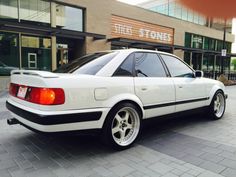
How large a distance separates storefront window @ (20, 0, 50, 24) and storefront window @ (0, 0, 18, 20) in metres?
0.33

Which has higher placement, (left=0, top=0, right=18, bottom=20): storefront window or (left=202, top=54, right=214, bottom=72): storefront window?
(left=0, top=0, right=18, bottom=20): storefront window

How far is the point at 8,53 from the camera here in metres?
10.8

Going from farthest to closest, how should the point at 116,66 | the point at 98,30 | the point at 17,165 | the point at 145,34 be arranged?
the point at 145,34
the point at 98,30
the point at 116,66
the point at 17,165

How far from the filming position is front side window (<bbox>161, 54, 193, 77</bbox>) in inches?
163

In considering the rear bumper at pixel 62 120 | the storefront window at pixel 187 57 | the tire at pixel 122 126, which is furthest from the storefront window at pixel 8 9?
the storefront window at pixel 187 57

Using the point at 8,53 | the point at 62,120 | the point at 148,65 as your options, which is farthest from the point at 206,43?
the point at 62,120

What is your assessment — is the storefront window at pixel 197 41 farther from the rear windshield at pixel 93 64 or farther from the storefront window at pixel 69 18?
the rear windshield at pixel 93 64

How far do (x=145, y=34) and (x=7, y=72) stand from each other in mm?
10661

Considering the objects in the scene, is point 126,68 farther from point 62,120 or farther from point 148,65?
point 62,120

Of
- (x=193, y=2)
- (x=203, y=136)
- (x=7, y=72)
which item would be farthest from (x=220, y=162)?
(x=7, y=72)

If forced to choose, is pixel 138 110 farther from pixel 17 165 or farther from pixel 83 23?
pixel 83 23

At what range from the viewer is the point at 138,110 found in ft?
11.1

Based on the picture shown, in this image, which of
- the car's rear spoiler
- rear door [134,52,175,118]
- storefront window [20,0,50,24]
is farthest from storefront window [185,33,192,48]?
the car's rear spoiler

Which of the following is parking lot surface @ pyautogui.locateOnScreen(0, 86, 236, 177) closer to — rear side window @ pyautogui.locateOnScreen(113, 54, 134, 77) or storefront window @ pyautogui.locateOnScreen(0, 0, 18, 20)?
rear side window @ pyautogui.locateOnScreen(113, 54, 134, 77)
